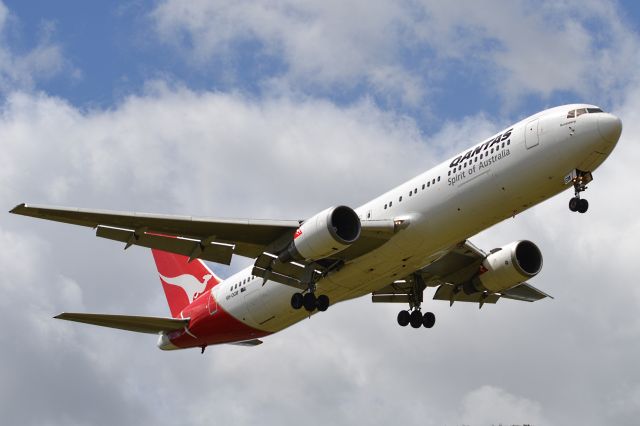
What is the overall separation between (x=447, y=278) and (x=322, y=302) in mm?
6942

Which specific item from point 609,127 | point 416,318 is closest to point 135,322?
point 416,318

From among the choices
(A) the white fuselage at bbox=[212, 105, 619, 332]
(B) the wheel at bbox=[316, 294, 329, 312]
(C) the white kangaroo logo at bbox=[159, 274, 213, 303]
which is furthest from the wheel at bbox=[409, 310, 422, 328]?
(C) the white kangaroo logo at bbox=[159, 274, 213, 303]

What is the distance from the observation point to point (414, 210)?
3294cm

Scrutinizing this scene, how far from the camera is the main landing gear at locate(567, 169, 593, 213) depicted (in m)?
30.7

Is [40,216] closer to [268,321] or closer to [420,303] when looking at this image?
[268,321]

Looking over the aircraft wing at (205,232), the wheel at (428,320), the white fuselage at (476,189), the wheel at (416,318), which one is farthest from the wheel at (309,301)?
the wheel at (428,320)

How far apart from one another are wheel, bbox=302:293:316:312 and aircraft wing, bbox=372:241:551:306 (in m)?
5.95

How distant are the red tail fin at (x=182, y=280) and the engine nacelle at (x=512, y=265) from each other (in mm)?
11247

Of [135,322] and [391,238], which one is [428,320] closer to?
[391,238]

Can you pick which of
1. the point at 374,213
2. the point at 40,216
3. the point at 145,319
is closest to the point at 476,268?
the point at 374,213

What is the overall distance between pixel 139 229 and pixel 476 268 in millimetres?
13567

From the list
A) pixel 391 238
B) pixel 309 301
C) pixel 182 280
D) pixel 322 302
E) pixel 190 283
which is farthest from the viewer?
pixel 182 280

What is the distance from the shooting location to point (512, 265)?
38.7m

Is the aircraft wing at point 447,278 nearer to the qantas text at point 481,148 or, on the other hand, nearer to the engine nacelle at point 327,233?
the qantas text at point 481,148
